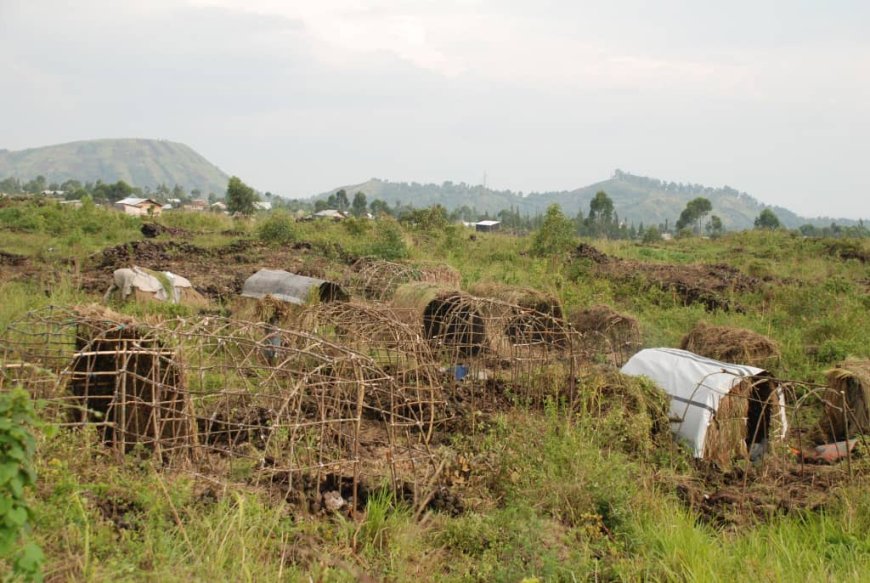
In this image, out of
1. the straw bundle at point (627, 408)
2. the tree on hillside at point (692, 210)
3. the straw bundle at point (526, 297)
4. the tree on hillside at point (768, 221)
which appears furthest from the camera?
the tree on hillside at point (692, 210)

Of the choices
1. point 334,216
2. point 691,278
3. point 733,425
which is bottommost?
point 733,425

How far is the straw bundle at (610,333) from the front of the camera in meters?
10.3

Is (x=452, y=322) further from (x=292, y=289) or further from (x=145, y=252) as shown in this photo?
(x=145, y=252)

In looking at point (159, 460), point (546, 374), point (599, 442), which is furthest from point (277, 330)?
point (546, 374)

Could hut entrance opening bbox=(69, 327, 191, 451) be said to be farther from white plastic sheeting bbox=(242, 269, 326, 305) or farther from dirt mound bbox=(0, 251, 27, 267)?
dirt mound bbox=(0, 251, 27, 267)

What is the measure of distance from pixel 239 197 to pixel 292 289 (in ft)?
74.2

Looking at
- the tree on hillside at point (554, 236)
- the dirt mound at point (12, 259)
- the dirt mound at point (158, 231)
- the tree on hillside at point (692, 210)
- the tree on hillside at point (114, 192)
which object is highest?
the tree on hillside at point (692, 210)

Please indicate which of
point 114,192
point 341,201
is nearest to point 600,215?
point 341,201

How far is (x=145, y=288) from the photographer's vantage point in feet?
37.1

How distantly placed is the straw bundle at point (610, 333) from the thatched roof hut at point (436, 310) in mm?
1670

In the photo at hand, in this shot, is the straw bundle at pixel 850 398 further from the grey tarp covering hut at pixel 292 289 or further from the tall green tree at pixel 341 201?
the tall green tree at pixel 341 201

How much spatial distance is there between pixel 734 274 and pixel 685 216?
121 feet

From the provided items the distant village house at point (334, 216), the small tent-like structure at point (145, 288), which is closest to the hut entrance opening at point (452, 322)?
the small tent-like structure at point (145, 288)

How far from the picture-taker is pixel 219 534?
12.4 ft
